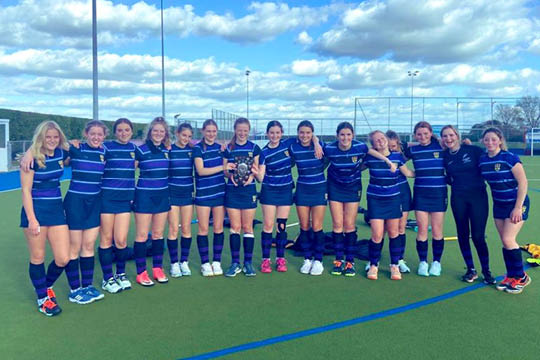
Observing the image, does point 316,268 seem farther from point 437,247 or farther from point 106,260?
point 106,260

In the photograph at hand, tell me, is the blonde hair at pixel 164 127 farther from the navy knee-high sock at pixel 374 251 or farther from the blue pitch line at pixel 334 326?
the navy knee-high sock at pixel 374 251

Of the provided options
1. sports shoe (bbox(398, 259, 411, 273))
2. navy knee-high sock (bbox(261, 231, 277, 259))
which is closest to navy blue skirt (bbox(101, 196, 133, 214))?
navy knee-high sock (bbox(261, 231, 277, 259))

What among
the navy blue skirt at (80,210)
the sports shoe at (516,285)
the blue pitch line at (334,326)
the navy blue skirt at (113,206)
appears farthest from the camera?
the sports shoe at (516,285)

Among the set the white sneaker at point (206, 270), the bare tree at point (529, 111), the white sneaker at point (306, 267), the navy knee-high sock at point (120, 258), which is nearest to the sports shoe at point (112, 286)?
the navy knee-high sock at point (120, 258)

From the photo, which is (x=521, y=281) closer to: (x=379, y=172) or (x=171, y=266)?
(x=379, y=172)

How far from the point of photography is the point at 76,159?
4.24 metres

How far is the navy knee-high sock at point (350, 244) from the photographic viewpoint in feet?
17.5

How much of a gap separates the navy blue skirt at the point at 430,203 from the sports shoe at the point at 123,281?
3289 millimetres

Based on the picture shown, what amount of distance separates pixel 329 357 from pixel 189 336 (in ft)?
3.76

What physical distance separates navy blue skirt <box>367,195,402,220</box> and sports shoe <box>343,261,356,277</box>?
2.20 feet

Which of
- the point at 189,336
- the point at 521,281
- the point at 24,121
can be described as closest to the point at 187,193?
the point at 189,336

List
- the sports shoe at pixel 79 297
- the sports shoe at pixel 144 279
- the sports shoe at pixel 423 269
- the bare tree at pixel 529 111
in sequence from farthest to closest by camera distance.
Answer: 1. the bare tree at pixel 529 111
2. the sports shoe at pixel 423 269
3. the sports shoe at pixel 144 279
4. the sports shoe at pixel 79 297

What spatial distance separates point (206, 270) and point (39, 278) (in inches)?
71.0

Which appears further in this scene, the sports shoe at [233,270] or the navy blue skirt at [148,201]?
the sports shoe at [233,270]
